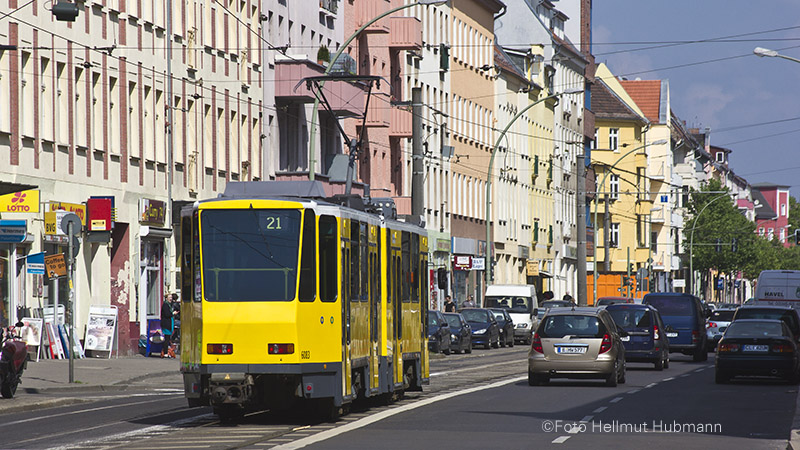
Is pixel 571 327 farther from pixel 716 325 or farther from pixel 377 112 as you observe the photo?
pixel 377 112

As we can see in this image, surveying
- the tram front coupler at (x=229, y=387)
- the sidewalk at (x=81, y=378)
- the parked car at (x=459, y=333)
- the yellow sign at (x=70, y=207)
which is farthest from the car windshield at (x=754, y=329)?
the parked car at (x=459, y=333)

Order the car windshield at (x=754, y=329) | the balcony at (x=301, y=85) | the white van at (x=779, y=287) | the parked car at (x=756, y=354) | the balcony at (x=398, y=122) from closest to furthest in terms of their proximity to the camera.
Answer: the parked car at (x=756, y=354) < the car windshield at (x=754, y=329) < the balcony at (x=301, y=85) < the white van at (x=779, y=287) < the balcony at (x=398, y=122)

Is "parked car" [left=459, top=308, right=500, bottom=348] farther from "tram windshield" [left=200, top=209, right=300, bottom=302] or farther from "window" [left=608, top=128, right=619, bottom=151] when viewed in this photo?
"window" [left=608, top=128, right=619, bottom=151]

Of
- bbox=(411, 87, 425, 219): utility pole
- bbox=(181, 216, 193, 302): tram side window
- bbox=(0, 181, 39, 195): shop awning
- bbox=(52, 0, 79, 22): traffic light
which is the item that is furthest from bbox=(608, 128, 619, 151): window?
bbox=(181, 216, 193, 302): tram side window

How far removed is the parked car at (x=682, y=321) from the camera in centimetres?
4859

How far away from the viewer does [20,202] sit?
3722 centimetres

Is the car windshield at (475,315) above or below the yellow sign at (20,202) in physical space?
below

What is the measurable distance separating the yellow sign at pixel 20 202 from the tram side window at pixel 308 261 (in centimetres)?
1693

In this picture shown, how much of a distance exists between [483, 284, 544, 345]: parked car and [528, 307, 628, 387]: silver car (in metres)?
34.8

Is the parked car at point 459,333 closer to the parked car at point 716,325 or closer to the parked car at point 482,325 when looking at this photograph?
the parked car at point 482,325

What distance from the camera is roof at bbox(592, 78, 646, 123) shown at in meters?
134

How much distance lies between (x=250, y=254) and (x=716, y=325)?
139 ft

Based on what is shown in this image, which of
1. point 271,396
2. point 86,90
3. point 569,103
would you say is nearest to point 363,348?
point 271,396

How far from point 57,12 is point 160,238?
23256 mm
